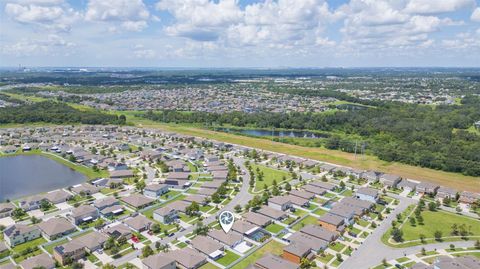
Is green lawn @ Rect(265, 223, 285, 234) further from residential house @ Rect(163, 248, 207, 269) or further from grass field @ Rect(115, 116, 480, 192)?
grass field @ Rect(115, 116, 480, 192)

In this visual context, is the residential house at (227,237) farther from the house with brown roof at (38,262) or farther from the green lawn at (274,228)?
the house with brown roof at (38,262)

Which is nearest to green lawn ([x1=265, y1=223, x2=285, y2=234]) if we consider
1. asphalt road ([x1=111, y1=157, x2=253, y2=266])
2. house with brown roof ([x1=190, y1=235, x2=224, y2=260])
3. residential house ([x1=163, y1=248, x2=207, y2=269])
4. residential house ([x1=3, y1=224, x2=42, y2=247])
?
asphalt road ([x1=111, y1=157, x2=253, y2=266])

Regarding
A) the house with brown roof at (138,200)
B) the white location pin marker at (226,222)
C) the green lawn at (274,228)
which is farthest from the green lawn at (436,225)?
the house with brown roof at (138,200)

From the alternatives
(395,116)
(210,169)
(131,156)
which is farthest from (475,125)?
(131,156)

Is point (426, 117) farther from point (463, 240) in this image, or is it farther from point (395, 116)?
point (463, 240)

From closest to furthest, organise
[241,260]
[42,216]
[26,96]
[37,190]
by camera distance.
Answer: [241,260]
[42,216]
[37,190]
[26,96]

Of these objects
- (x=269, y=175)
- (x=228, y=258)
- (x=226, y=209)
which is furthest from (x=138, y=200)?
(x=269, y=175)
